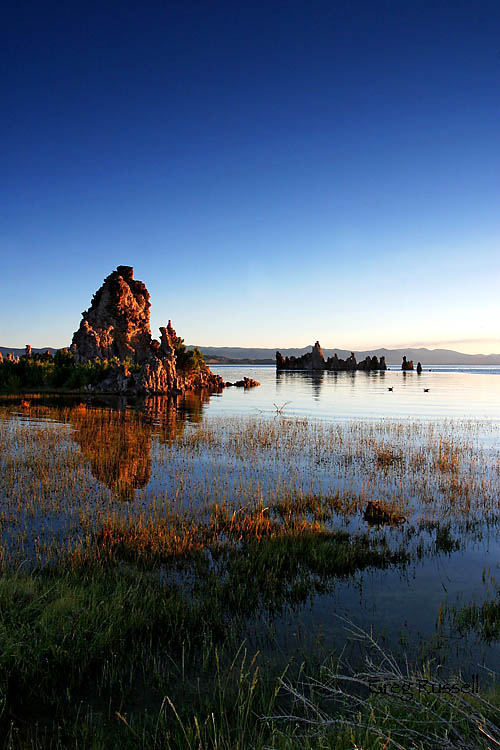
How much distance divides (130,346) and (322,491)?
83.7m

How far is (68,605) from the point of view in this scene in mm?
6352

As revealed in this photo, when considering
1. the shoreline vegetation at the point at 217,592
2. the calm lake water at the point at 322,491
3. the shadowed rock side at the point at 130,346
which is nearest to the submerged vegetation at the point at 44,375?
the shadowed rock side at the point at 130,346

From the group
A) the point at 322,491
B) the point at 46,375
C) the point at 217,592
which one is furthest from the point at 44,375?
the point at 217,592

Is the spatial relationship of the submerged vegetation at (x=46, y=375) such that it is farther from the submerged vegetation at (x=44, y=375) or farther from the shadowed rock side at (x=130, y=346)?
the shadowed rock side at (x=130, y=346)

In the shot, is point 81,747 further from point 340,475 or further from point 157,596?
point 340,475

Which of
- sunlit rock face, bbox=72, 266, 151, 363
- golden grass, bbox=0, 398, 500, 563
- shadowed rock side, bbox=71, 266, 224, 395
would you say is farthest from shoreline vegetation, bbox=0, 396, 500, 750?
sunlit rock face, bbox=72, 266, 151, 363

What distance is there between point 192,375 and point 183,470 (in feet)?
184

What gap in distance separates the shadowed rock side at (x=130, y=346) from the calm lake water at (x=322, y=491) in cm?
2530

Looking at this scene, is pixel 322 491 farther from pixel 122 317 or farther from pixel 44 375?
pixel 122 317

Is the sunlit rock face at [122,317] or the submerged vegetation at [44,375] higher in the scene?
the sunlit rock face at [122,317]

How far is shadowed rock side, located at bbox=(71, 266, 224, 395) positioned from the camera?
190ft

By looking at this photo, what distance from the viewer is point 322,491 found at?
1476 centimetres

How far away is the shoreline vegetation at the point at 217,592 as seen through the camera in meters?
4.37

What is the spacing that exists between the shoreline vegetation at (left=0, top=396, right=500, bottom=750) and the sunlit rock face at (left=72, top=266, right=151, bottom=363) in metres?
72.7
